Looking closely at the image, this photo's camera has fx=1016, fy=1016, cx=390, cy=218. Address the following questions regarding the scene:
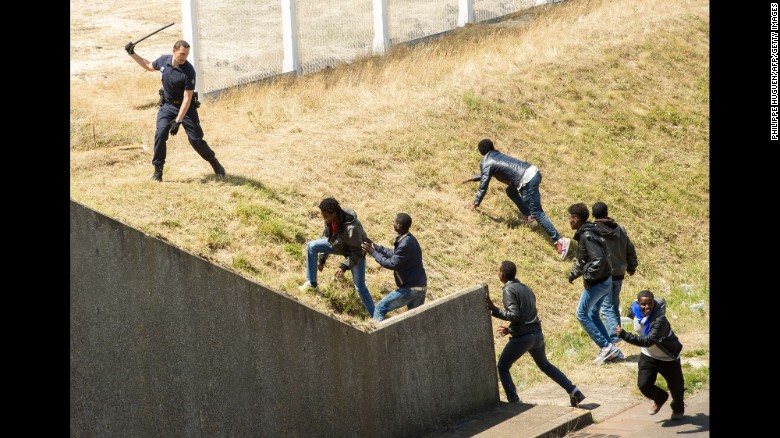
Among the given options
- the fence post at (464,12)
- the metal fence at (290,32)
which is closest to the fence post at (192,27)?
the metal fence at (290,32)

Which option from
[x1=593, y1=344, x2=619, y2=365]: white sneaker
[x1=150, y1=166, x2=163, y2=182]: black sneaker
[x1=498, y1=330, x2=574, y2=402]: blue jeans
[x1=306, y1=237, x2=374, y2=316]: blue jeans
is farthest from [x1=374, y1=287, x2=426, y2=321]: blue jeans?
[x1=150, y1=166, x2=163, y2=182]: black sneaker

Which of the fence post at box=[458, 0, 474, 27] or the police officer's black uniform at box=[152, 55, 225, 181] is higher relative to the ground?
the fence post at box=[458, 0, 474, 27]

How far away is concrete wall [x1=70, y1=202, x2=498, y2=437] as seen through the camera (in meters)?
7.28

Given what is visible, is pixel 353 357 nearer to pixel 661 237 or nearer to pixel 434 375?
pixel 434 375

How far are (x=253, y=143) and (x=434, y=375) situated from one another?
23.8ft

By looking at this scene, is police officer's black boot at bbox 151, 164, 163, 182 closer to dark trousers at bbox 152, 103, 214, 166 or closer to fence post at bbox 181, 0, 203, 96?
dark trousers at bbox 152, 103, 214, 166

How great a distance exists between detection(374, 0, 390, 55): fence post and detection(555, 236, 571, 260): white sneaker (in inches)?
262

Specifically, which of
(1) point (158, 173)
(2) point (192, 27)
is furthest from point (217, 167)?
(2) point (192, 27)

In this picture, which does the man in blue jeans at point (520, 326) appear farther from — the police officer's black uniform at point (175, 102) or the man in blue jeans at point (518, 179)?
the man in blue jeans at point (518, 179)

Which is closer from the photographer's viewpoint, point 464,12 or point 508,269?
point 508,269

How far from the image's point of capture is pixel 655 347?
9.45m

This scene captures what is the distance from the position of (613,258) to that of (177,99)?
578 cm

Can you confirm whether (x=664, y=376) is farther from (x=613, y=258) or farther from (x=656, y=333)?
(x=613, y=258)
